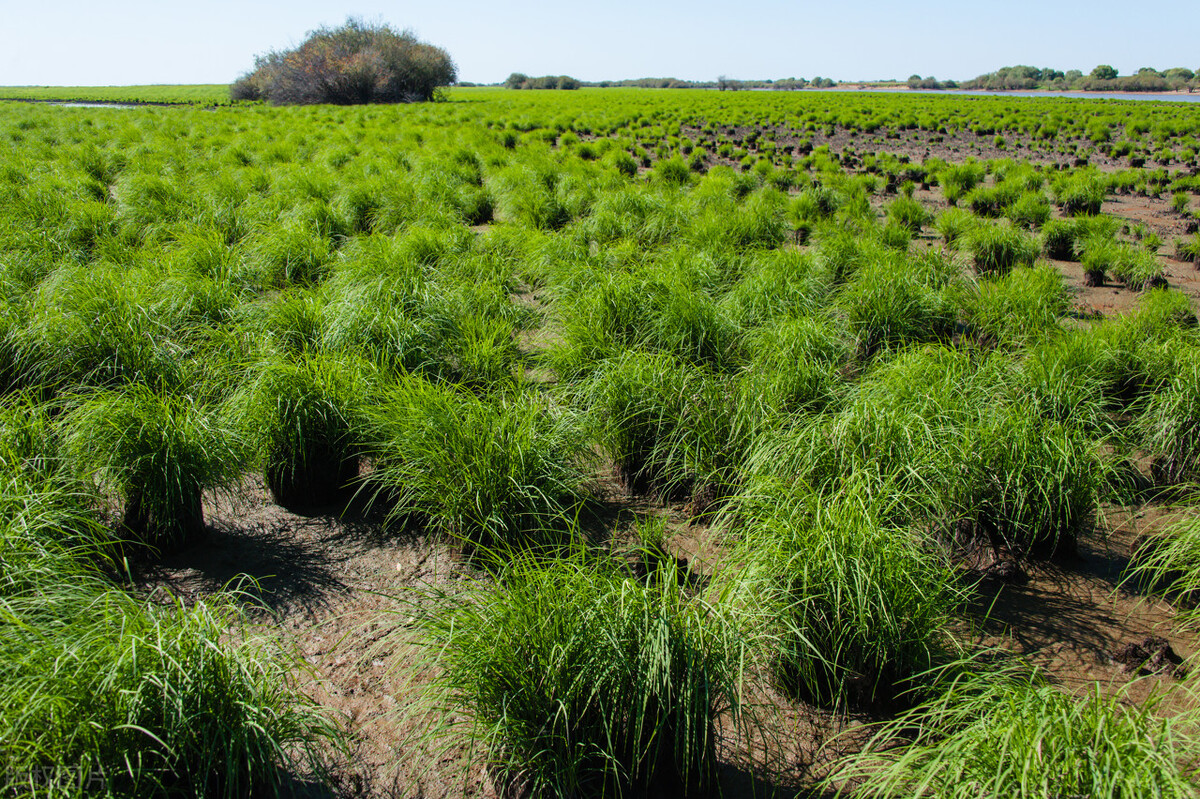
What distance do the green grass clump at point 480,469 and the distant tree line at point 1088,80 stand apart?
9748cm

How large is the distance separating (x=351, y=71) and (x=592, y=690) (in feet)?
133

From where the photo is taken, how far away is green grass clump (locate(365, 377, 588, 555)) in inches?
119

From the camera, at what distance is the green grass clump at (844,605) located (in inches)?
89.5

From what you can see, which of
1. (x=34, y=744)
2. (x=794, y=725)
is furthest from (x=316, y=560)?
(x=794, y=725)

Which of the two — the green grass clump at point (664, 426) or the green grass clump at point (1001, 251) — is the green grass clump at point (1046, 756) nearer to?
the green grass clump at point (664, 426)

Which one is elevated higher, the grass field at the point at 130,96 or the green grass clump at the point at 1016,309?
the grass field at the point at 130,96

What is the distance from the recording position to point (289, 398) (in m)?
3.46

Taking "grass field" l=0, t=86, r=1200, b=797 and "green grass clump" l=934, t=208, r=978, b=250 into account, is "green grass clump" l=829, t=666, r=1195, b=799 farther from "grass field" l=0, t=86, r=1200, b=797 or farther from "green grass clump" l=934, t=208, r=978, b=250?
"green grass clump" l=934, t=208, r=978, b=250

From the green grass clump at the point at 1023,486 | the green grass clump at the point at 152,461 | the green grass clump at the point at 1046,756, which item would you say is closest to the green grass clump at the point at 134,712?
the green grass clump at the point at 152,461

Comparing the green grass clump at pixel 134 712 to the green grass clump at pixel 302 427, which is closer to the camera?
the green grass clump at pixel 134 712

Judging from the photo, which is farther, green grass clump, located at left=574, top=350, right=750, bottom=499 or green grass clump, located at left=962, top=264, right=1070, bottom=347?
green grass clump, located at left=962, top=264, right=1070, bottom=347

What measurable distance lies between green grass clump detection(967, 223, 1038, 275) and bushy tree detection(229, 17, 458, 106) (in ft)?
121

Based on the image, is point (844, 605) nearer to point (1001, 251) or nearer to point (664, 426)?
point (664, 426)

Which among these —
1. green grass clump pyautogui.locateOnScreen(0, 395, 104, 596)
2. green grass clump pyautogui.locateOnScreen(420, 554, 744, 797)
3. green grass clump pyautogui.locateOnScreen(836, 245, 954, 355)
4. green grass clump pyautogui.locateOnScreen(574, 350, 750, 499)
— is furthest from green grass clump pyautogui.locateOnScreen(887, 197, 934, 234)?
green grass clump pyautogui.locateOnScreen(0, 395, 104, 596)
